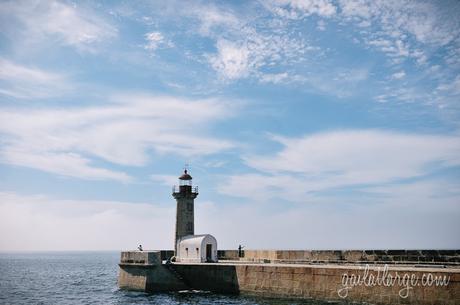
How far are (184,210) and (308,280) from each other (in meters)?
12.7

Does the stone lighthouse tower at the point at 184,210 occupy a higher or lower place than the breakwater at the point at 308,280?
higher

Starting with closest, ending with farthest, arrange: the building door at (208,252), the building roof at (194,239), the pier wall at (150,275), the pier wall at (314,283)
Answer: the pier wall at (314,283)
the pier wall at (150,275)
the building roof at (194,239)
the building door at (208,252)

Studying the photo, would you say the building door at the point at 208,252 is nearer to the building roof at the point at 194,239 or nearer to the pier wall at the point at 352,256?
the building roof at the point at 194,239

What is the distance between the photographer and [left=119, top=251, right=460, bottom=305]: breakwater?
17.9 m

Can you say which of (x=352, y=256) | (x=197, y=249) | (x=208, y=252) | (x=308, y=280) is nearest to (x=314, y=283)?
(x=308, y=280)

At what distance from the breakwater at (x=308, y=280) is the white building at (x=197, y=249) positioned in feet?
7.71

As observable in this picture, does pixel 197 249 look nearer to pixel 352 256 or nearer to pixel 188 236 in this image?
pixel 188 236

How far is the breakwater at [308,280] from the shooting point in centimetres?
1792

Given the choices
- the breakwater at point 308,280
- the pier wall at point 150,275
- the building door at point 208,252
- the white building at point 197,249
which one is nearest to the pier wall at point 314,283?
the breakwater at point 308,280

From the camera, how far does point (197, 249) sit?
1169 inches

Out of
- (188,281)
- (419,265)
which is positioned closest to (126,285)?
(188,281)

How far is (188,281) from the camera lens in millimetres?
27062

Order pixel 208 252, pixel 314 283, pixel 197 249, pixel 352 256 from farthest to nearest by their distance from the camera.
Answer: pixel 208 252 → pixel 197 249 → pixel 352 256 → pixel 314 283

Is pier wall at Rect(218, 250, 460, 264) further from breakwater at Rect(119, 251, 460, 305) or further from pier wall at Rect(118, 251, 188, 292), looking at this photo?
pier wall at Rect(118, 251, 188, 292)
